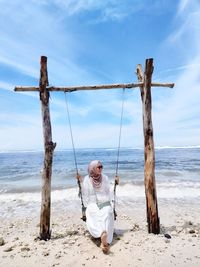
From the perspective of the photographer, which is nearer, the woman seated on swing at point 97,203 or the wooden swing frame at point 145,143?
the woman seated on swing at point 97,203

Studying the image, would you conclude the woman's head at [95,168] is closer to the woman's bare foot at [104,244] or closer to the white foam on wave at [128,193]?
the woman's bare foot at [104,244]

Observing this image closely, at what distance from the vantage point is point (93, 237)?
6719 mm

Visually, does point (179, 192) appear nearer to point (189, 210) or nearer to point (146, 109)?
point (189, 210)

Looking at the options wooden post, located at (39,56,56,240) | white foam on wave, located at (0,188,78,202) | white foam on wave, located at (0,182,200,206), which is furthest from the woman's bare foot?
white foam on wave, located at (0,188,78,202)

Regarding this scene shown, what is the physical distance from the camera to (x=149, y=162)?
6871mm

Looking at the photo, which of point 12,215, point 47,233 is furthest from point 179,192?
point 47,233

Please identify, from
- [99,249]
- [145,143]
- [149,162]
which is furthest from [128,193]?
[99,249]

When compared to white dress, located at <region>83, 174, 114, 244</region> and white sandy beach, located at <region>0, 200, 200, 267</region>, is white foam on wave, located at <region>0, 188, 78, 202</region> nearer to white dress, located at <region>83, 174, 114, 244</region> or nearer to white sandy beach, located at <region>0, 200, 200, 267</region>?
A: white sandy beach, located at <region>0, 200, 200, 267</region>

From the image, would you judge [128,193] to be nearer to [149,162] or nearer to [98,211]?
[149,162]

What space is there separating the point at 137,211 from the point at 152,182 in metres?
3.54

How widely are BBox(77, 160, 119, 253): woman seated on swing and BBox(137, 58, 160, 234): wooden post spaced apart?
2.87 ft

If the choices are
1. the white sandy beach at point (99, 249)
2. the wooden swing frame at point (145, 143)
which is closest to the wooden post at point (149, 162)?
the wooden swing frame at point (145, 143)

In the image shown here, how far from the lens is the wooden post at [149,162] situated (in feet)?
22.3

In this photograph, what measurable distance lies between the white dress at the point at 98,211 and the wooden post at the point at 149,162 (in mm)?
884
